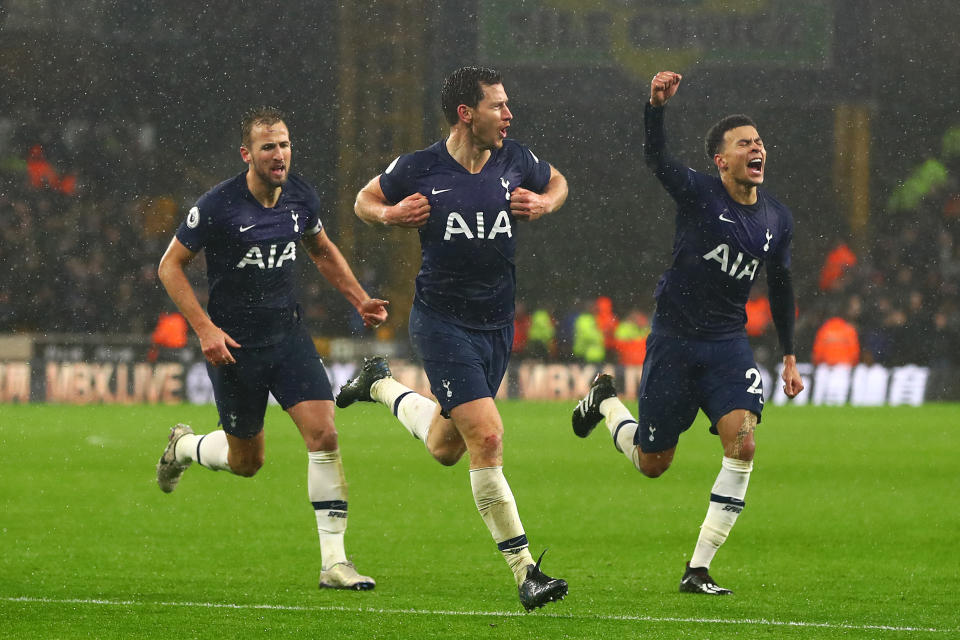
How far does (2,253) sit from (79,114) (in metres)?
2.90

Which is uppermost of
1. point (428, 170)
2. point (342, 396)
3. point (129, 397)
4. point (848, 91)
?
point (848, 91)

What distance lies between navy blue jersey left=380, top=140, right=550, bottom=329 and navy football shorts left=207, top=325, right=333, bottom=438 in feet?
2.61

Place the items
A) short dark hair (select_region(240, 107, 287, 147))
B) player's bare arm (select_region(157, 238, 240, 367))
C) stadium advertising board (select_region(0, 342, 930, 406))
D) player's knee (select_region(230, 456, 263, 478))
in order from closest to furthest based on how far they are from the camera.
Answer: player's bare arm (select_region(157, 238, 240, 367)) < short dark hair (select_region(240, 107, 287, 147)) < player's knee (select_region(230, 456, 263, 478)) < stadium advertising board (select_region(0, 342, 930, 406))

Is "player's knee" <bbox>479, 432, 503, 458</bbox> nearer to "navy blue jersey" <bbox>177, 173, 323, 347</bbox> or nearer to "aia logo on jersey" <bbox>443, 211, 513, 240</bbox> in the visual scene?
"aia logo on jersey" <bbox>443, 211, 513, 240</bbox>

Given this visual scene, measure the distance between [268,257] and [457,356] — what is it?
124 centimetres

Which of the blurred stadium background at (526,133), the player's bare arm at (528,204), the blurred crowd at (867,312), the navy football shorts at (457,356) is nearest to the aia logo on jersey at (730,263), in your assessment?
the player's bare arm at (528,204)

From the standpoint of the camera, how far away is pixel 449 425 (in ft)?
23.7

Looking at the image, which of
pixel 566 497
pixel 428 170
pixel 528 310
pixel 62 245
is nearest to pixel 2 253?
pixel 62 245

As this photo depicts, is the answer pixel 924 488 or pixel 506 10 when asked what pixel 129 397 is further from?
pixel 924 488

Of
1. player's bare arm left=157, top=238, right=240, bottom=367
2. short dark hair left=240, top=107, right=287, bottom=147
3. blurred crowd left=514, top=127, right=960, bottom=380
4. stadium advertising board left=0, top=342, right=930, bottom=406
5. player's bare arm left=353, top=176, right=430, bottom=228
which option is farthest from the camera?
blurred crowd left=514, top=127, right=960, bottom=380

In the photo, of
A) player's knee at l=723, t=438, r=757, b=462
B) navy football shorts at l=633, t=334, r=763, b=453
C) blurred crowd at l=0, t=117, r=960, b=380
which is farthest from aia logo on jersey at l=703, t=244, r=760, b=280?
blurred crowd at l=0, t=117, r=960, b=380

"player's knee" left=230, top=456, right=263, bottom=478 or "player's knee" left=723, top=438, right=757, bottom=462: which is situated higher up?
"player's knee" left=723, top=438, right=757, bottom=462

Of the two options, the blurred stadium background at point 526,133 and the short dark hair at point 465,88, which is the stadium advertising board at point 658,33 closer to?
the blurred stadium background at point 526,133

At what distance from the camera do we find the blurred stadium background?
24.3m
